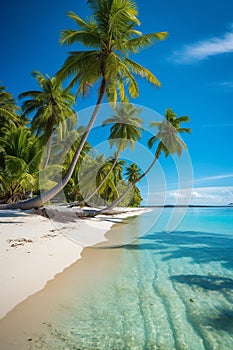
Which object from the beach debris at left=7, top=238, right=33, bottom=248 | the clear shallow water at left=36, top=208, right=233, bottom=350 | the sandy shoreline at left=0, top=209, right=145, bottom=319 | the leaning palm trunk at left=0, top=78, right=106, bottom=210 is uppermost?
the leaning palm trunk at left=0, top=78, right=106, bottom=210

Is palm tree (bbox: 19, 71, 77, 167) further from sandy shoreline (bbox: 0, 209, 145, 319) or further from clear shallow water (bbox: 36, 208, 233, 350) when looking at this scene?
clear shallow water (bbox: 36, 208, 233, 350)

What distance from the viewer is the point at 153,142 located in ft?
80.2

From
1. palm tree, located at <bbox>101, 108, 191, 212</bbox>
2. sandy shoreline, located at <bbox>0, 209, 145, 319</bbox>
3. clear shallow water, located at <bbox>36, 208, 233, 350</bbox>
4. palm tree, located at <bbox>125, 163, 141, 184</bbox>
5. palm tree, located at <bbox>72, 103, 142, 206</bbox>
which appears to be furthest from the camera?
palm tree, located at <bbox>125, 163, 141, 184</bbox>

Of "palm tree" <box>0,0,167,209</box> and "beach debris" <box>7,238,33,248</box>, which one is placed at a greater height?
"palm tree" <box>0,0,167,209</box>

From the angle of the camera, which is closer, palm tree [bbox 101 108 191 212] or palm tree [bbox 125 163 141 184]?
palm tree [bbox 101 108 191 212]

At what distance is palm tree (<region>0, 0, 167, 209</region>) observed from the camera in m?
11.0

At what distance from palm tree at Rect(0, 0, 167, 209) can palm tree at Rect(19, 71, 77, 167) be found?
255 inches

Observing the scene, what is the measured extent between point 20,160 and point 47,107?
227 inches

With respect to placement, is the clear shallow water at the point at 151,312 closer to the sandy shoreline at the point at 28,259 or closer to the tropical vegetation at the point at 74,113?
the sandy shoreline at the point at 28,259

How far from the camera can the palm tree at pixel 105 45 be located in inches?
434

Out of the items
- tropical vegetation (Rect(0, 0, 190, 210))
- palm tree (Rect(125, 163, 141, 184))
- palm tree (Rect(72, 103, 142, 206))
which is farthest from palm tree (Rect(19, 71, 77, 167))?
palm tree (Rect(125, 163, 141, 184))

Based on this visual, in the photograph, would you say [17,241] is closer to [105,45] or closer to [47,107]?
[105,45]

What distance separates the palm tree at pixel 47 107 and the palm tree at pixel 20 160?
2473 mm


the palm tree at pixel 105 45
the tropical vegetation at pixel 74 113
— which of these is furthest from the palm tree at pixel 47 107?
the palm tree at pixel 105 45
